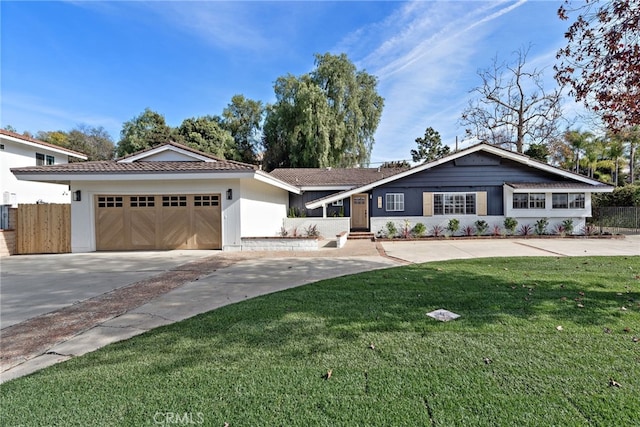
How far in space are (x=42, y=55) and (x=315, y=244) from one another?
1331 centimetres

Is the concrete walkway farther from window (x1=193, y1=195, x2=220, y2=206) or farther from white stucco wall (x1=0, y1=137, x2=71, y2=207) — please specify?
white stucco wall (x1=0, y1=137, x2=71, y2=207)

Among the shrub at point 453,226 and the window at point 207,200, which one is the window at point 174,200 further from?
the shrub at point 453,226

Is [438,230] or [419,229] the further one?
[438,230]

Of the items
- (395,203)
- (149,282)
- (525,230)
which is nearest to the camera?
(149,282)

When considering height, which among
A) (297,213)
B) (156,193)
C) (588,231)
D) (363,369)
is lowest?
(363,369)

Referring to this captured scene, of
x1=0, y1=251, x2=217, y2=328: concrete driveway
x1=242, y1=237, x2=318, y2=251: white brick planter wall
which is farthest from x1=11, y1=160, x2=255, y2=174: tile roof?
x1=0, y1=251, x2=217, y2=328: concrete driveway

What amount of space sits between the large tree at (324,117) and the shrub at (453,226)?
45.2 ft

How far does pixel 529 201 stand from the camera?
50.9ft

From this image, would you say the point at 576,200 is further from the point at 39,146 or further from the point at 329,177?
the point at 39,146

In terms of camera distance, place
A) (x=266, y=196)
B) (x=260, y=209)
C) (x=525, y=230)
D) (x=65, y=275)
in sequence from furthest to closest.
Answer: (x=525, y=230)
(x=266, y=196)
(x=260, y=209)
(x=65, y=275)

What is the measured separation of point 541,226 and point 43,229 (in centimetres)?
2166

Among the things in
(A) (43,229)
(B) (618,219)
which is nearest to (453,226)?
(B) (618,219)

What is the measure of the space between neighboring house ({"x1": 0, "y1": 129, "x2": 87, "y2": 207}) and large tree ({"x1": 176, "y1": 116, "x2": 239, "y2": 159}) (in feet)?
36.2

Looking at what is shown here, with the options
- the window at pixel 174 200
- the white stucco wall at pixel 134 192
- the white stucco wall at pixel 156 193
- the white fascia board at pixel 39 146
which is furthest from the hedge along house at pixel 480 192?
the white fascia board at pixel 39 146
